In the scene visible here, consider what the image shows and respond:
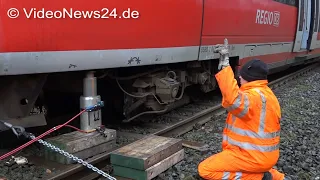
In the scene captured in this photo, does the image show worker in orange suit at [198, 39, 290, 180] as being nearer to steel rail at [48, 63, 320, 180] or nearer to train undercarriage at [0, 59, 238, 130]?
steel rail at [48, 63, 320, 180]

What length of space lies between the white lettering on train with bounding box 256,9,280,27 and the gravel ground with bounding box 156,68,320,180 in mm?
1670

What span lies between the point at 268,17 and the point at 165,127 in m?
3.66

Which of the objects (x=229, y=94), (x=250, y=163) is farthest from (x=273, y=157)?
(x=229, y=94)

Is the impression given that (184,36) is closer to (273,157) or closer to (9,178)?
(273,157)

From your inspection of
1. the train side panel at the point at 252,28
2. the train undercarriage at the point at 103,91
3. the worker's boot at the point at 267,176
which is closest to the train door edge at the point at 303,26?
the train side panel at the point at 252,28

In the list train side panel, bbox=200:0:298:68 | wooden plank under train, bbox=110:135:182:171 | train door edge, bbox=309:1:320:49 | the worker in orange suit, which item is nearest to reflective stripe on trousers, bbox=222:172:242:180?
the worker in orange suit

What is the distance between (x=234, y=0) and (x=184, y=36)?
161 centimetres

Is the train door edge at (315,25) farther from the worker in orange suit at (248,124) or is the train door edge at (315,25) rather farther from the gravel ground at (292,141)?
the worker in orange suit at (248,124)

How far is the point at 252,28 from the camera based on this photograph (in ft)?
24.2

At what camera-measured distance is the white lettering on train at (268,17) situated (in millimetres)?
7602

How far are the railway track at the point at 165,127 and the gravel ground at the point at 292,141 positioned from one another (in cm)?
19

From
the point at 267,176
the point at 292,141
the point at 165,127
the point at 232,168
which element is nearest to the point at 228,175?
the point at 232,168

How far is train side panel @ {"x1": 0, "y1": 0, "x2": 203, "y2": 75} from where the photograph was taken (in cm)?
358

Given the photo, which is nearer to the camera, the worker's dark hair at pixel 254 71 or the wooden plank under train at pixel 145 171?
the worker's dark hair at pixel 254 71
